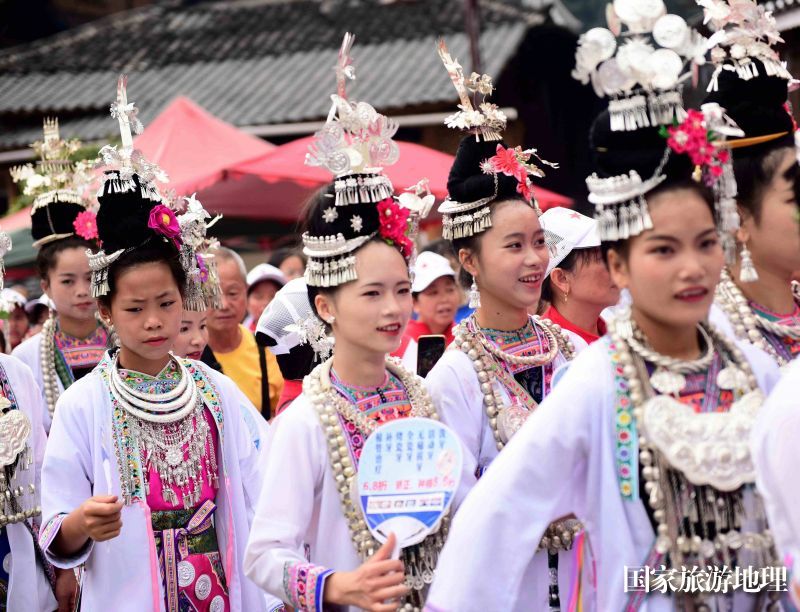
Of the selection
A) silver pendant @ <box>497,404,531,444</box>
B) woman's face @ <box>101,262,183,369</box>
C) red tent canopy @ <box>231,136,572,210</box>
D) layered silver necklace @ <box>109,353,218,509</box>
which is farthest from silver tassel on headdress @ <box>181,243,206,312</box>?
red tent canopy @ <box>231,136,572,210</box>

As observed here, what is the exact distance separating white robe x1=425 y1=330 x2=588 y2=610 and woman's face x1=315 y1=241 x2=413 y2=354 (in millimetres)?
348

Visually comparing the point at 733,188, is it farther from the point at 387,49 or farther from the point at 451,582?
the point at 387,49

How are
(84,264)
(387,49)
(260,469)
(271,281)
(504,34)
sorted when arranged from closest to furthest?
(260,469)
(84,264)
(271,281)
(504,34)
(387,49)

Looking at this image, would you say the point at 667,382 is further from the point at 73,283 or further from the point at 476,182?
the point at 73,283

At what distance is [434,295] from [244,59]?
40.7ft

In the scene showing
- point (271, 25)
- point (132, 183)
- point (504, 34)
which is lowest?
point (132, 183)

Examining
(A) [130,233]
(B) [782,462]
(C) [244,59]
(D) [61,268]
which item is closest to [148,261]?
(A) [130,233]

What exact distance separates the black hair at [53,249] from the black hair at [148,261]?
181 centimetres

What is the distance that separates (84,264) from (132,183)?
184 centimetres

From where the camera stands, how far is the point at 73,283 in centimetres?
582

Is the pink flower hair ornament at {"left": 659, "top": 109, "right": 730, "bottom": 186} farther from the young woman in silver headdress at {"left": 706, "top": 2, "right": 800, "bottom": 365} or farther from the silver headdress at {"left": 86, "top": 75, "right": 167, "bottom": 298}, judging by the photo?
the silver headdress at {"left": 86, "top": 75, "right": 167, "bottom": 298}

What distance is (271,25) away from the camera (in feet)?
62.9

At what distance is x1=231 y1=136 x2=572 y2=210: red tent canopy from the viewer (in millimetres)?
Result: 8727

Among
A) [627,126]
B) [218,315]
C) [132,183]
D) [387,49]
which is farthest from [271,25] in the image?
[627,126]
